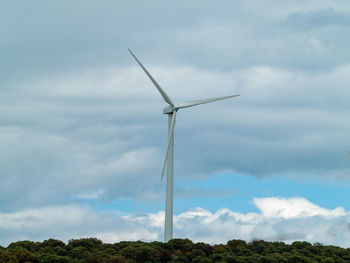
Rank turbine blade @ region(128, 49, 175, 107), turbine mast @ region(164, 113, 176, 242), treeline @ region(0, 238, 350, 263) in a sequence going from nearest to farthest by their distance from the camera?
treeline @ region(0, 238, 350, 263)
turbine mast @ region(164, 113, 176, 242)
turbine blade @ region(128, 49, 175, 107)

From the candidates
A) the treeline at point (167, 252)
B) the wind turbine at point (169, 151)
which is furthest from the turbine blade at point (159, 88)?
the treeline at point (167, 252)

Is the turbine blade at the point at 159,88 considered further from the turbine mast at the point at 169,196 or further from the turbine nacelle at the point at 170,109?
the turbine mast at the point at 169,196

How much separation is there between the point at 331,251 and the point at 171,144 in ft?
86.3

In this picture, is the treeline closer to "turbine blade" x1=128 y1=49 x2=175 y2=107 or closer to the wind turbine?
the wind turbine

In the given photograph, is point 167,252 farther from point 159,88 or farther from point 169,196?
point 159,88

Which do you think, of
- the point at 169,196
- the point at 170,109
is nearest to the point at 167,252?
the point at 169,196

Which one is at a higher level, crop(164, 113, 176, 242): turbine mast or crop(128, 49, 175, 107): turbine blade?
crop(128, 49, 175, 107): turbine blade

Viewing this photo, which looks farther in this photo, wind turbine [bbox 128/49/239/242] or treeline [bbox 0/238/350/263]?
wind turbine [bbox 128/49/239/242]

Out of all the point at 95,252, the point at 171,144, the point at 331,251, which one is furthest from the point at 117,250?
the point at 331,251

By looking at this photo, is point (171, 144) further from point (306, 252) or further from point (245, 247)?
point (306, 252)

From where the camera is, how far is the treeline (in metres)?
72.8

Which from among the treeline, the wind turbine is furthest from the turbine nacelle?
the treeline

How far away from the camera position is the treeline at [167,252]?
2867 inches

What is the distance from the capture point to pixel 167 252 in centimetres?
7712
